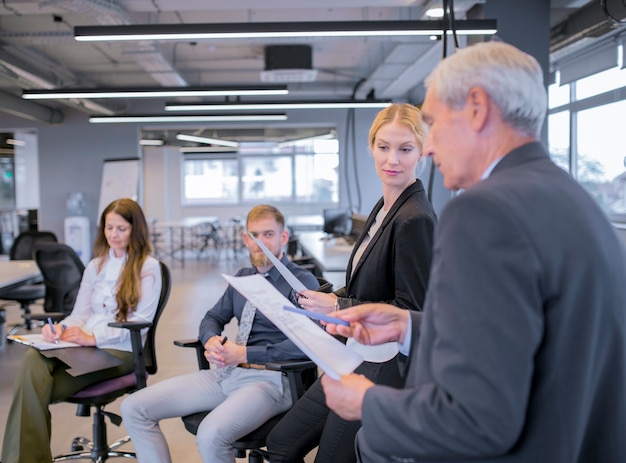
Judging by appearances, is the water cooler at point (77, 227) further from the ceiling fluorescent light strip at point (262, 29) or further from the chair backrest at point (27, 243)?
the ceiling fluorescent light strip at point (262, 29)

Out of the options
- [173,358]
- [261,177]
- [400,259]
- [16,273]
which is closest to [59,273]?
A: [16,273]

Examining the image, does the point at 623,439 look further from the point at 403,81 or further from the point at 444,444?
the point at 403,81

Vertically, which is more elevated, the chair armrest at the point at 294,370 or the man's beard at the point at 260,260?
the man's beard at the point at 260,260

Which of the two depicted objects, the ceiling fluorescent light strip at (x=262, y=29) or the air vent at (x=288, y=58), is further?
the air vent at (x=288, y=58)

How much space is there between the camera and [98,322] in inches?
A: 111

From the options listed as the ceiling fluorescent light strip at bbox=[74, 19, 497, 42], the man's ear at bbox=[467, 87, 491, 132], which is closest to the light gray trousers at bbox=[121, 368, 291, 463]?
the man's ear at bbox=[467, 87, 491, 132]

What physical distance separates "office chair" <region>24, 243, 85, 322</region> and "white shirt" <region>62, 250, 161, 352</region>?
162 centimetres

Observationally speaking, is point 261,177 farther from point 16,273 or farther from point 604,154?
point 16,273

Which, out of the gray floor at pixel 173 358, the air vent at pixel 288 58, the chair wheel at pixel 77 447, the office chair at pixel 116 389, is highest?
the air vent at pixel 288 58

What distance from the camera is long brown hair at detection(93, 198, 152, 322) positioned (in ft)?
9.09

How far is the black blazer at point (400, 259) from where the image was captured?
1592 mm

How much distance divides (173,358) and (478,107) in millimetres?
4540

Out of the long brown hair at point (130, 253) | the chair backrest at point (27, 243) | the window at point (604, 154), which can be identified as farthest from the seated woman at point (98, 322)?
the window at point (604, 154)

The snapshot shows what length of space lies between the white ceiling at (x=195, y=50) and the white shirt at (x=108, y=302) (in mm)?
3051
